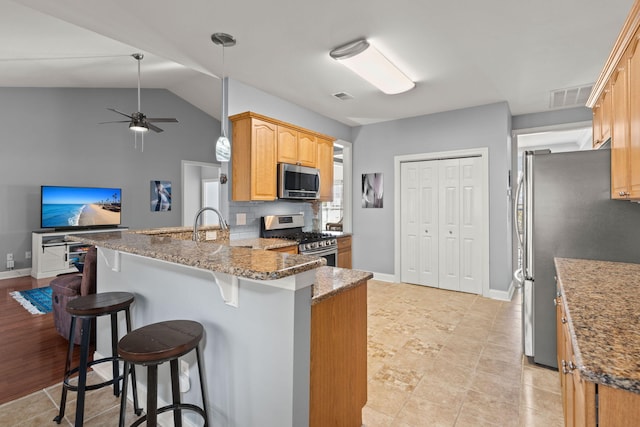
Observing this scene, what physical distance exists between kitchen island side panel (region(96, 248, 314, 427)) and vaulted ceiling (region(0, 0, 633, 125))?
1.91 meters

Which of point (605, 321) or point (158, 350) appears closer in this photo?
point (605, 321)

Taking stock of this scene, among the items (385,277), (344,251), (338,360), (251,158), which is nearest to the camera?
(338,360)

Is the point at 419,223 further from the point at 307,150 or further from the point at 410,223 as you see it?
the point at 307,150

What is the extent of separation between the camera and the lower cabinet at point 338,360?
1.39 meters

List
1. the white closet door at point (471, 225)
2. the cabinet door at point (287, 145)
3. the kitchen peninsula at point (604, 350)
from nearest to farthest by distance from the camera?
the kitchen peninsula at point (604, 350), the cabinet door at point (287, 145), the white closet door at point (471, 225)

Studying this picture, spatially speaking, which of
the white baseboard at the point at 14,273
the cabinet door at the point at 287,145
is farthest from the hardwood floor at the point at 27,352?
the cabinet door at the point at 287,145

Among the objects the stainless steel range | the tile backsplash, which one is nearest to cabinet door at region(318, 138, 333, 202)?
the tile backsplash

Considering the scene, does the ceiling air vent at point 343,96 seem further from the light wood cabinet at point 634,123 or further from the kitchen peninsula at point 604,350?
the kitchen peninsula at point 604,350

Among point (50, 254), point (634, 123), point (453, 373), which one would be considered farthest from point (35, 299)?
point (634, 123)

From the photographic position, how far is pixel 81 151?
5750 mm

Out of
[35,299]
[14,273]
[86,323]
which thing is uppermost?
[86,323]

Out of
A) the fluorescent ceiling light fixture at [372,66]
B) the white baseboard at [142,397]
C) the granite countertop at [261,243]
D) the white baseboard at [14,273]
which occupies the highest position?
the fluorescent ceiling light fixture at [372,66]

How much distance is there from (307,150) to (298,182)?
53cm

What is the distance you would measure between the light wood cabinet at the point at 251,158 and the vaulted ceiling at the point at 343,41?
0.52 meters
